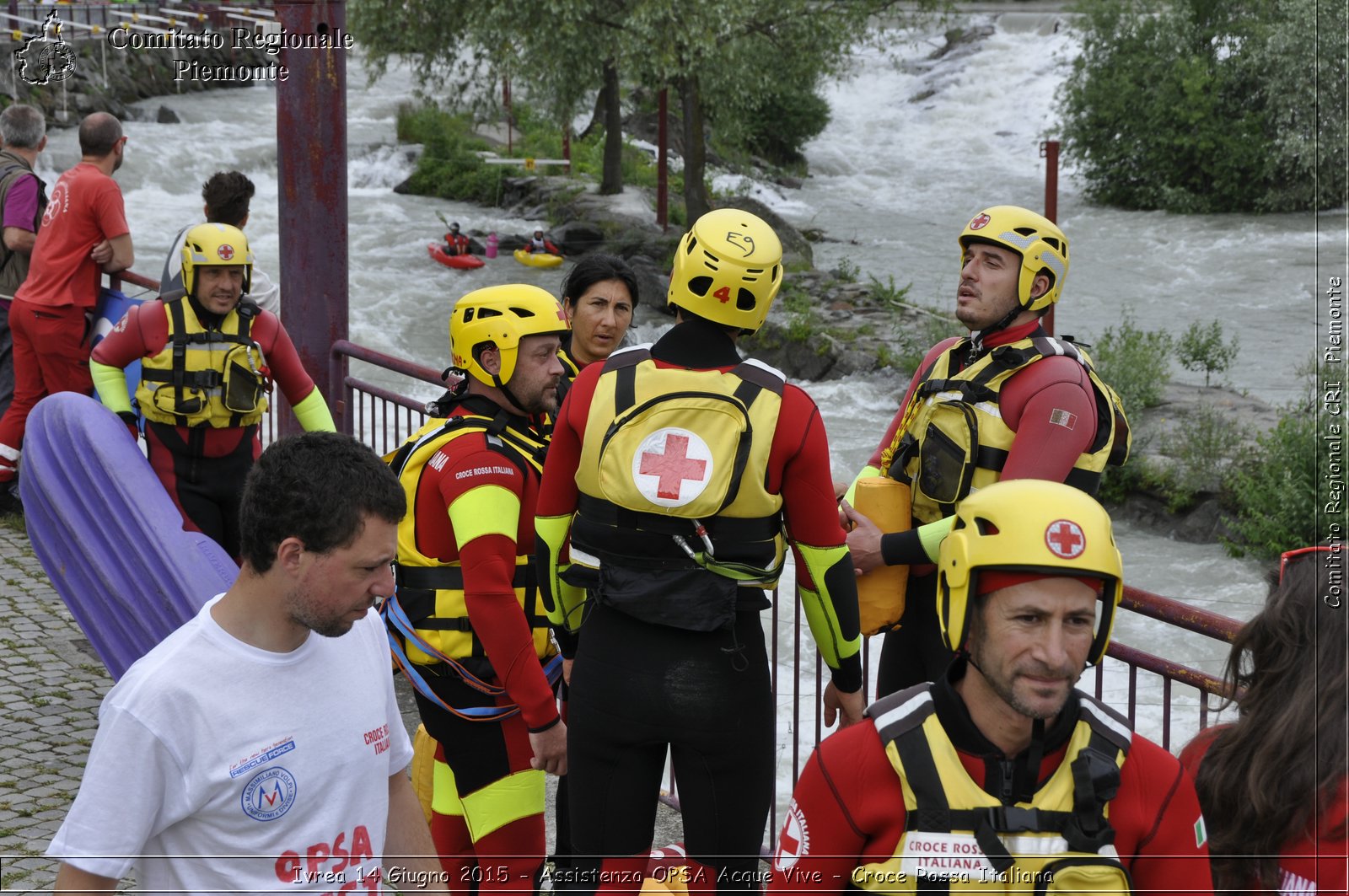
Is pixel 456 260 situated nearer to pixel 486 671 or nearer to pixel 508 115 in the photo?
pixel 508 115

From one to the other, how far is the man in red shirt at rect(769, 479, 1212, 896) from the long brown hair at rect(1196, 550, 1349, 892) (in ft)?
1.10

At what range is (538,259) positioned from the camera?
2370cm

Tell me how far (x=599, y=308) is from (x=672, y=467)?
67.7 inches

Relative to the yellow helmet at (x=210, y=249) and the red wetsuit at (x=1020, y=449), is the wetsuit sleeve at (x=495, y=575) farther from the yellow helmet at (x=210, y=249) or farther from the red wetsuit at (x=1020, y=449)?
the yellow helmet at (x=210, y=249)

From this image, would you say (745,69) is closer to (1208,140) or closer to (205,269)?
(1208,140)

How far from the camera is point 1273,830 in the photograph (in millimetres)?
2559

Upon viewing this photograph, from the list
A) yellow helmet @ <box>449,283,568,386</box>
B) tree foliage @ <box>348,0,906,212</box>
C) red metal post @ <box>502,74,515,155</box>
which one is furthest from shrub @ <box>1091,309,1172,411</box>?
red metal post @ <box>502,74,515,155</box>

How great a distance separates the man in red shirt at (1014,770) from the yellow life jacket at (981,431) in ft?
5.31

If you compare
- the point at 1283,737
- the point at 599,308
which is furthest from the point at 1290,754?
the point at 599,308

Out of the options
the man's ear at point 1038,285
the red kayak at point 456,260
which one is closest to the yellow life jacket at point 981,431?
the man's ear at point 1038,285

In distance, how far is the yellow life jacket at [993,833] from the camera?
2211 mm

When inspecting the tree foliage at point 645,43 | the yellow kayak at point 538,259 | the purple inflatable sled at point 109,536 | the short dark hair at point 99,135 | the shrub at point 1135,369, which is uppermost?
the tree foliage at point 645,43

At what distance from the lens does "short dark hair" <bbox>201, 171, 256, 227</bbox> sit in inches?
277

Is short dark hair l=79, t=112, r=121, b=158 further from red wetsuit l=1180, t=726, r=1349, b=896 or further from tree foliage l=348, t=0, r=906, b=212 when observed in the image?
tree foliage l=348, t=0, r=906, b=212
